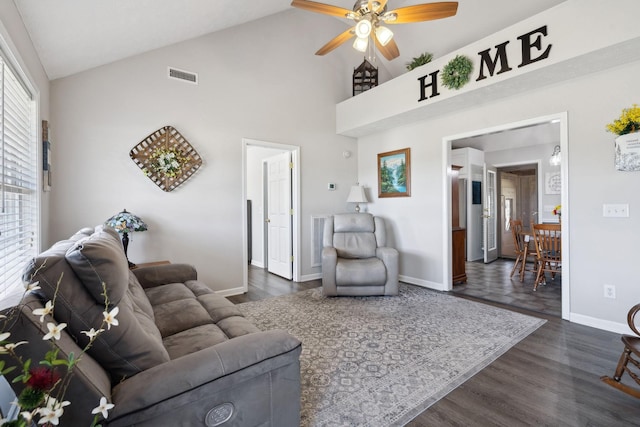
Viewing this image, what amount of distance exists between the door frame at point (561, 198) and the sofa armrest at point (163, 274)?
311 centimetres

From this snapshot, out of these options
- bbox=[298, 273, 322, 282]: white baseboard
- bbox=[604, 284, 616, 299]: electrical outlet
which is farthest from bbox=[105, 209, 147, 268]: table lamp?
bbox=[604, 284, 616, 299]: electrical outlet

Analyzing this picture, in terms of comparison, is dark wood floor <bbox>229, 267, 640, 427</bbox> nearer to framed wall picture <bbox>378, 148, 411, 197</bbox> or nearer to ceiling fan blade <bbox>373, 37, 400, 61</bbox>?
framed wall picture <bbox>378, 148, 411, 197</bbox>

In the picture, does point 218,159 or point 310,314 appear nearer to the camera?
point 310,314

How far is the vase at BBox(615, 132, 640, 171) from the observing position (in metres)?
2.34

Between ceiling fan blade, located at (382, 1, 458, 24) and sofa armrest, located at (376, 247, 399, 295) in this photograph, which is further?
sofa armrest, located at (376, 247, 399, 295)

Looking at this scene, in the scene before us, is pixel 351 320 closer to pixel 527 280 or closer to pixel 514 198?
pixel 527 280

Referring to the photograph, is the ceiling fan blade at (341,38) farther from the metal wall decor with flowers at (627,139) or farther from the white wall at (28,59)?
the metal wall decor with flowers at (627,139)

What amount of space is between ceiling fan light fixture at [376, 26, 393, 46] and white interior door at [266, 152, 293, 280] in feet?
7.82

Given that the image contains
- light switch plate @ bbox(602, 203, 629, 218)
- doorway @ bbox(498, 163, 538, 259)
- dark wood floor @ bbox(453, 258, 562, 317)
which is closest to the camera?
light switch plate @ bbox(602, 203, 629, 218)

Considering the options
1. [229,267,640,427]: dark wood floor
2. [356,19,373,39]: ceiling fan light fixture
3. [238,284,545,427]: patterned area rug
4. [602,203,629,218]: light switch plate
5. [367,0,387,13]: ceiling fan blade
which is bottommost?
[229,267,640,427]: dark wood floor

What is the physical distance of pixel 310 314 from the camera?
312cm

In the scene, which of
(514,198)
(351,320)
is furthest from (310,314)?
(514,198)

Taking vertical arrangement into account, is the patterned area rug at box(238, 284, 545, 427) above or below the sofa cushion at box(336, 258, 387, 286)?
below

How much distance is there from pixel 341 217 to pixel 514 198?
211 inches
